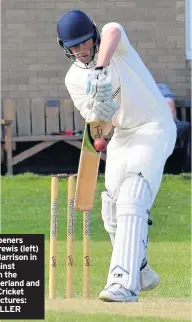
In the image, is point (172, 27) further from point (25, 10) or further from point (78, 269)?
point (78, 269)

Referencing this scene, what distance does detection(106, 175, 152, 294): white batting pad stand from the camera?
6.95 m

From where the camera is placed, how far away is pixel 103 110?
6910 millimetres

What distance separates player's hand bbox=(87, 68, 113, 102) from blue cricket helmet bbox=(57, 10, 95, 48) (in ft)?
1.00

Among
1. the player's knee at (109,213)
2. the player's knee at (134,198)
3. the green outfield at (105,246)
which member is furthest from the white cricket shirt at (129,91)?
the green outfield at (105,246)

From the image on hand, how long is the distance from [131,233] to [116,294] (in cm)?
39

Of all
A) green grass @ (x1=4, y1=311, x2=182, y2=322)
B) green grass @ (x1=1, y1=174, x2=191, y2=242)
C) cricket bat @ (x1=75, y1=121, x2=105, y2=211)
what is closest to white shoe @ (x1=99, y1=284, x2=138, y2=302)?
green grass @ (x1=4, y1=311, x2=182, y2=322)

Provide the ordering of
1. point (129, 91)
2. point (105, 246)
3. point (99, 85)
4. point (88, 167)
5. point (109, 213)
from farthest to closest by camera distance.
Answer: point (105, 246) → point (109, 213) → point (88, 167) → point (129, 91) → point (99, 85)

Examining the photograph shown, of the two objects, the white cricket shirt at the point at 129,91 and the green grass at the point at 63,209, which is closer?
the white cricket shirt at the point at 129,91

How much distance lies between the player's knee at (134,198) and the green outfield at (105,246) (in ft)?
1.83

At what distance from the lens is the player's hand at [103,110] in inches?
272

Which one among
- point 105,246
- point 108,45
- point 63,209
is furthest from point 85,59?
point 63,209

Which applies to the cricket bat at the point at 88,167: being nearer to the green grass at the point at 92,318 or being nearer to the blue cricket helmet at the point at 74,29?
the blue cricket helmet at the point at 74,29

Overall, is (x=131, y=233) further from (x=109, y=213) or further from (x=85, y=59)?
(x=85, y=59)

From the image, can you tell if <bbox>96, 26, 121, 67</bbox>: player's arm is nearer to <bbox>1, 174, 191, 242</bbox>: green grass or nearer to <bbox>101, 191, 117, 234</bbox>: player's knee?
<bbox>101, 191, 117, 234</bbox>: player's knee
